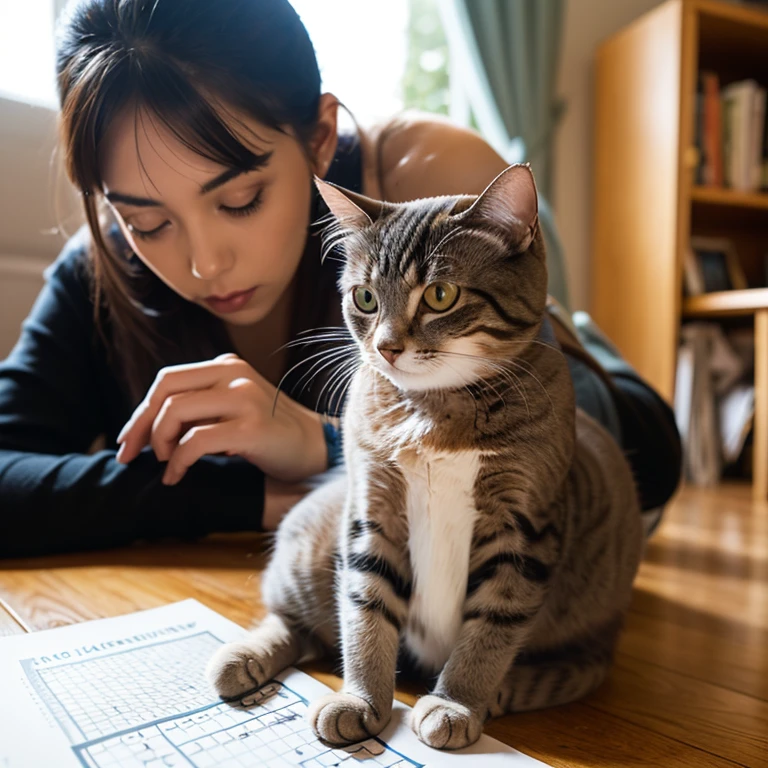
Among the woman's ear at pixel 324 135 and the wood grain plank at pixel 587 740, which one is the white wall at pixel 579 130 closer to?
the woman's ear at pixel 324 135

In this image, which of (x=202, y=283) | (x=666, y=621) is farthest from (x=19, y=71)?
(x=666, y=621)

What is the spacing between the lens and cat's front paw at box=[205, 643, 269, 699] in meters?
0.67

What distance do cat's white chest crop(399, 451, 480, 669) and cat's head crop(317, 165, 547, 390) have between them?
0.08 meters

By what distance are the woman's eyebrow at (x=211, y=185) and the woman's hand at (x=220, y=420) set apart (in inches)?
9.2

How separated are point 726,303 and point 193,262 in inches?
88.1

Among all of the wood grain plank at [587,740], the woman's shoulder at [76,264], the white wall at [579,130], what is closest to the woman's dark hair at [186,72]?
the woman's shoulder at [76,264]

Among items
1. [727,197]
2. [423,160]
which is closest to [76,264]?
[423,160]

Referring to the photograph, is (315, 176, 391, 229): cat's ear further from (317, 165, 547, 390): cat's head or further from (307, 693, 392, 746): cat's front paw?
(307, 693, 392, 746): cat's front paw

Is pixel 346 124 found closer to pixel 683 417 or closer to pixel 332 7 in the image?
pixel 332 7

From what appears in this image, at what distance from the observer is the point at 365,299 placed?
2.40ft

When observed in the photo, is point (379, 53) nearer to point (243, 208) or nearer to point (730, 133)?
point (243, 208)

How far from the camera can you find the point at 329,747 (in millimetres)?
595

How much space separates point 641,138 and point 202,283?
2.37 meters

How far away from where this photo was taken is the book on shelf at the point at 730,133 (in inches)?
114
